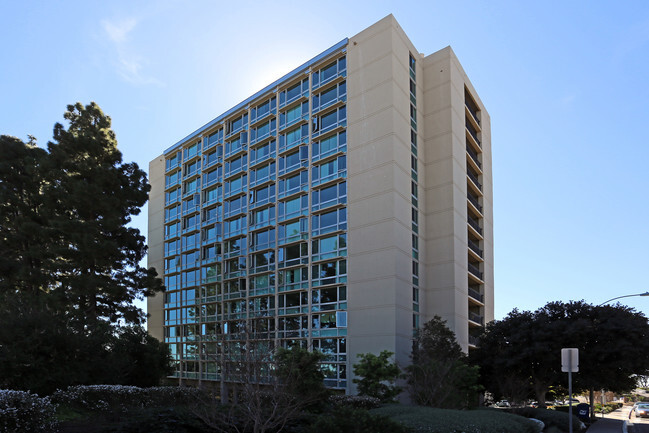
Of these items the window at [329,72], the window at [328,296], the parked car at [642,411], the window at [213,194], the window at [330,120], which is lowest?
the parked car at [642,411]

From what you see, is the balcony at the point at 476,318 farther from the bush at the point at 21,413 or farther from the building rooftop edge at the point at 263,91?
the bush at the point at 21,413

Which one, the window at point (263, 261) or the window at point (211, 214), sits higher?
the window at point (211, 214)

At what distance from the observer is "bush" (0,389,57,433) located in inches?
488

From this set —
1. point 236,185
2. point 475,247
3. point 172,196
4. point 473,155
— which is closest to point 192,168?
point 172,196

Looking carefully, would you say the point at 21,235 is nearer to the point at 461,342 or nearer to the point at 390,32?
the point at 390,32

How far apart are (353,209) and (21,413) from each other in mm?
27063

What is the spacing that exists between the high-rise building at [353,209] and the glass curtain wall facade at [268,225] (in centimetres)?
13

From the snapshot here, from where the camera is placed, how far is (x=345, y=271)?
37625mm

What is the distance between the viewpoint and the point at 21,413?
41.9ft

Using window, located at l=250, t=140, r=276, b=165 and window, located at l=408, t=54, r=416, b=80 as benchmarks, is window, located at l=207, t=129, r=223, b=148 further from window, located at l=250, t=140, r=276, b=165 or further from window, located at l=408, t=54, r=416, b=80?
window, located at l=408, t=54, r=416, b=80

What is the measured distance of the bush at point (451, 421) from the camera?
15227 millimetres

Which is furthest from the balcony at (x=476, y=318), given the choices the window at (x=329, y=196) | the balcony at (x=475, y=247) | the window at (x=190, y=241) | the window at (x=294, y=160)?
the window at (x=190, y=241)

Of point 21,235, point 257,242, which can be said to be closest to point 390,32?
point 257,242

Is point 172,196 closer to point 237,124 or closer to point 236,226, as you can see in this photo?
point 237,124
